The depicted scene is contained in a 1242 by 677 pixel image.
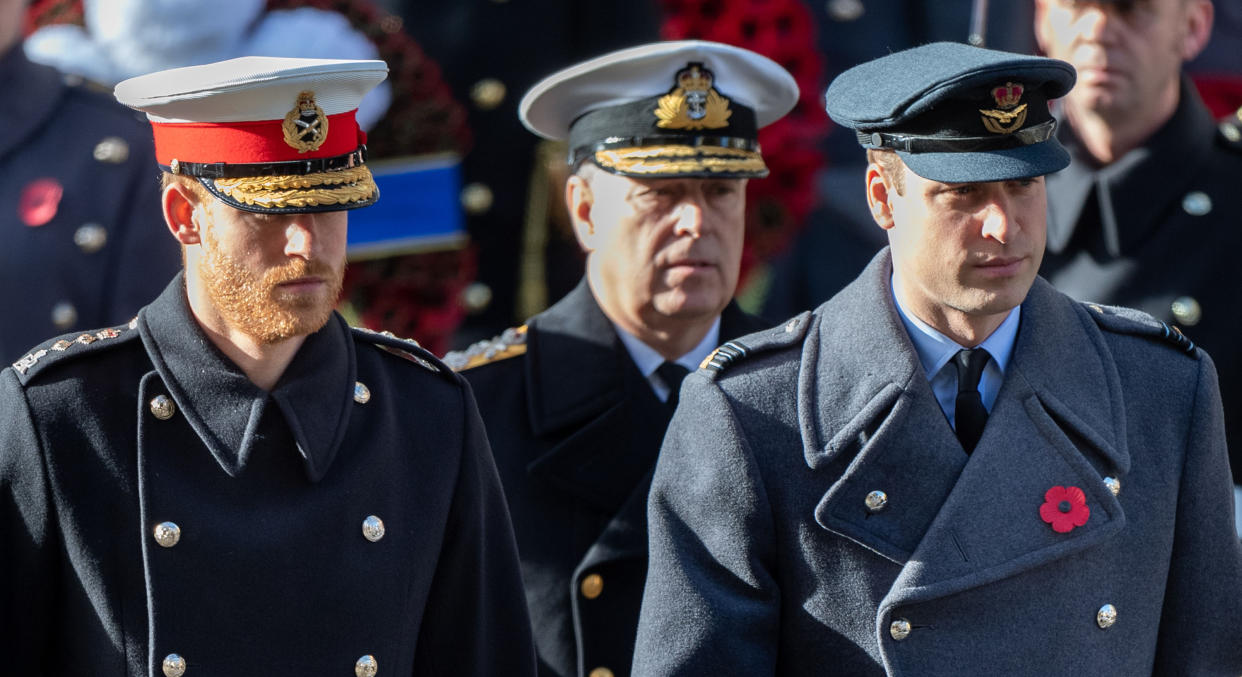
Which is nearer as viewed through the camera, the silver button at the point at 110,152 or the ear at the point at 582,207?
the ear at the point at 582,207

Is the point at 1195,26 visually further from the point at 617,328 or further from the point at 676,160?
the point at 617,328

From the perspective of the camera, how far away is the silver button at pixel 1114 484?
10.5 ft

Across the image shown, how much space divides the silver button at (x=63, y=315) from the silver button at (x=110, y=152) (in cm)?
44

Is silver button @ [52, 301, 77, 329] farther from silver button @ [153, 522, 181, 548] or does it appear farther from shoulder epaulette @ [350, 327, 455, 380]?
silver button @ [153, 522, 181, 548]

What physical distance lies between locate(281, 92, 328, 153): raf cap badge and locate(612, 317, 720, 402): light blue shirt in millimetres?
1334

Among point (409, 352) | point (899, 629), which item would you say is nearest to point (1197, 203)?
point (899, 629)

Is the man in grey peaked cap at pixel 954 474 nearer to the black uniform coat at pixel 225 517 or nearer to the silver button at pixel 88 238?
the black uniform coat at pixel 225 517

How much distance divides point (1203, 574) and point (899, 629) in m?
0.58

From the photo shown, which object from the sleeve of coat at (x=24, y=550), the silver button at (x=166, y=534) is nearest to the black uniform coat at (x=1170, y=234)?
the silver button at (x=166, y=534)

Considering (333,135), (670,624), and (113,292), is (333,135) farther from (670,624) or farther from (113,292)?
(113,292)

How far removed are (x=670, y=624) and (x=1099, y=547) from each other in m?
0.77

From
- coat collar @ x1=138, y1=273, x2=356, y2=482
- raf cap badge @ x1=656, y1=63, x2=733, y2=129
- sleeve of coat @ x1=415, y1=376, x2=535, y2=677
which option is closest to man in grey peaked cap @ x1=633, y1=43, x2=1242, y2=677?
sleeve of coat @ x1=415, y1=376, x2=535, y2=677

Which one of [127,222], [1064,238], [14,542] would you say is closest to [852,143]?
[1064,238]

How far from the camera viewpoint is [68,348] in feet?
10.4
